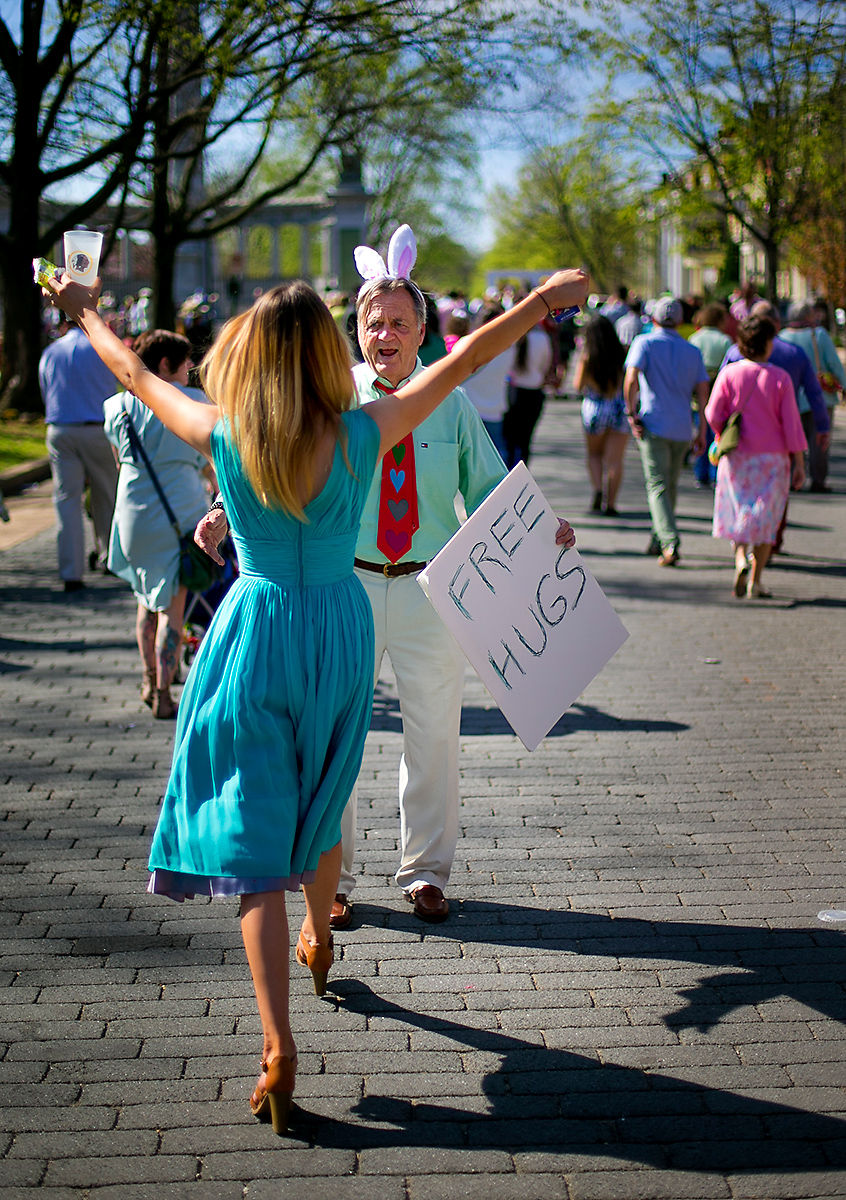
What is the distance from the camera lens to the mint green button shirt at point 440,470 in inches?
170

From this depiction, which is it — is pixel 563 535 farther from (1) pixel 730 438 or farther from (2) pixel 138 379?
(1) pixel 730 438

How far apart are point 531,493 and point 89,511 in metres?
7.36

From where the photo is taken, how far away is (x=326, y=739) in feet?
11.0

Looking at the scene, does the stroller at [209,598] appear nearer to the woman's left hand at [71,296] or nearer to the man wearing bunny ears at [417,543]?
the man wearing bunny ears at [417,543]

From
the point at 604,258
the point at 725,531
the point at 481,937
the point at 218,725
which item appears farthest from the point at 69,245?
the point at 604,258

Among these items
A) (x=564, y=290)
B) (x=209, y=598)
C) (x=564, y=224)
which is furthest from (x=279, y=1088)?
(x=564, y=224)

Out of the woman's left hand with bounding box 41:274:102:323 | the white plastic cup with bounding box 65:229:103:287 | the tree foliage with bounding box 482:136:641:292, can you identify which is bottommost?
the woman's left hand with bounding box 41:274:102:323

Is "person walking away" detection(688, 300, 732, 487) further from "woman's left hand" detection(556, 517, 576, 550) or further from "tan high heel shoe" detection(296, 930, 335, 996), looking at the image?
"tan high heel shoe" detection(296, 930, 335, 996)

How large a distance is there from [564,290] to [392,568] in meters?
1.13

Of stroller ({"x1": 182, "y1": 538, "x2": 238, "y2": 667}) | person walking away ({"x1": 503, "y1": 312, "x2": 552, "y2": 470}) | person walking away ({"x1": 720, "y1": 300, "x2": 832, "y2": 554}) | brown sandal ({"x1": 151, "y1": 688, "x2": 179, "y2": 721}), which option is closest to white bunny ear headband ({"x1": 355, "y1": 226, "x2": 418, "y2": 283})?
stroller ({"x1": 182, "y1": 538, "x2": 238, "y2": 667})

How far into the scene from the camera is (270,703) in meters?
3.28

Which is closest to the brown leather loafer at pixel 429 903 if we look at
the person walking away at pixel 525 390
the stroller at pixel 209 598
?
the stroller at pixel 209 598

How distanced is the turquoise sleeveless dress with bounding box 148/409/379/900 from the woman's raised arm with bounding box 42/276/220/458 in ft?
0.19

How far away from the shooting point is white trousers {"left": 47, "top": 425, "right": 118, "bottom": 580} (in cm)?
1038
